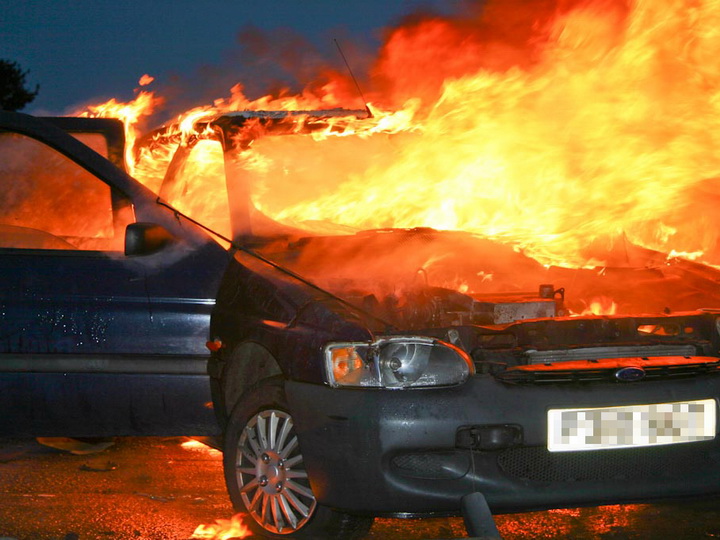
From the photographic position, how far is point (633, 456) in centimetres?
364

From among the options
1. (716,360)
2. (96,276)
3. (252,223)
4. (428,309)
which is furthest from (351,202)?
(716,360)

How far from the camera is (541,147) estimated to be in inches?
217

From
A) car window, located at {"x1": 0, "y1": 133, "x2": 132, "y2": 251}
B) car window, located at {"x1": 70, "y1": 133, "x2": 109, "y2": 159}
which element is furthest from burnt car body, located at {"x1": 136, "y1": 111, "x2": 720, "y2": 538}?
car window, located at {"x1": 70, "y1": 133, "x2": 109, "y2": 159}

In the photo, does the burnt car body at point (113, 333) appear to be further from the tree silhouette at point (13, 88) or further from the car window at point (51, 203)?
the tree silhouette at point (13, 88)

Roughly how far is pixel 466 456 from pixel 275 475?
90 cm

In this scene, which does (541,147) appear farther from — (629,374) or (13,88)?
(13,88)

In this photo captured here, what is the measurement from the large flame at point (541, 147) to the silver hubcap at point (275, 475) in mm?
1390

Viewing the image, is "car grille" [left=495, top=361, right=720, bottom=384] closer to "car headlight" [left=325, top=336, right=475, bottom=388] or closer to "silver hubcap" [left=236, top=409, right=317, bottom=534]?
"car headlight" [left=325, top=336, right=475, bottom=388]

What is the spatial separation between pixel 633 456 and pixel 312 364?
4.34ft

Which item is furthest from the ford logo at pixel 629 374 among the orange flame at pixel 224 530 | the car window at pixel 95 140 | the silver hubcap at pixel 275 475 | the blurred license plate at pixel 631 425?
the car window at pixel 95 140

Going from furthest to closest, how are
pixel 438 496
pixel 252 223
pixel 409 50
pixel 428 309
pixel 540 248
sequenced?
pixel 409 50, pixel 540 248, pixel 252 223, pixel 428 309, pixel 438 496

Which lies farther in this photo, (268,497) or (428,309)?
(428,309)

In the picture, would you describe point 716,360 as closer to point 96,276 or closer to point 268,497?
point 268,497

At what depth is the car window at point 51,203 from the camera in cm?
471
